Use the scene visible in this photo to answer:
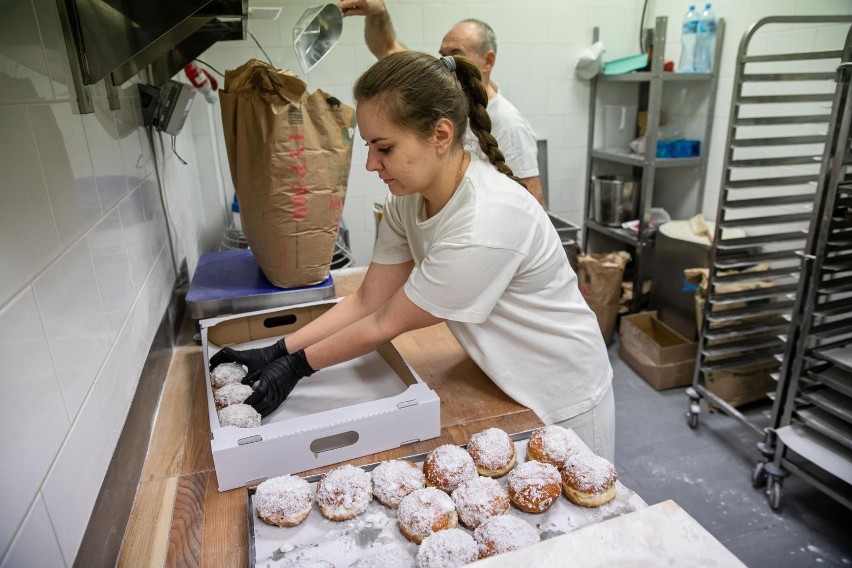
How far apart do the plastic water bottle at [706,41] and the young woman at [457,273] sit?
215 centimetres

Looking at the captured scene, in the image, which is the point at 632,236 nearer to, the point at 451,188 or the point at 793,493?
the point at 793,493

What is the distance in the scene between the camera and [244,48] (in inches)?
102

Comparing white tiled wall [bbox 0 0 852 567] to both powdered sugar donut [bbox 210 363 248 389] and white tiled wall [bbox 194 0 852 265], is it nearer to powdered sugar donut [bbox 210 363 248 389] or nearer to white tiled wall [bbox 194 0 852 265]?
powdered sugar donut [bbox 210 363 248 389]

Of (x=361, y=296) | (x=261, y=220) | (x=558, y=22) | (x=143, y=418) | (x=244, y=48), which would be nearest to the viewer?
(x=143, y=418)

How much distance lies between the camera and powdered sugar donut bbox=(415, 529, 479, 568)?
68 centimetres

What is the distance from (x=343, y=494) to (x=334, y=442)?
15cm

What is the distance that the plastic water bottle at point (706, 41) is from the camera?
2666 millimetres

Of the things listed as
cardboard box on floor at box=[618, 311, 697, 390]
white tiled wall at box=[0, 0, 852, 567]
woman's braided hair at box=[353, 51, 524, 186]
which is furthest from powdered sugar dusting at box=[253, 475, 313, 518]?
cardboard box on floor at box=[618, 311, 697, 390]

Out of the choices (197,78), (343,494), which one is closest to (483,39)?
(197,78)

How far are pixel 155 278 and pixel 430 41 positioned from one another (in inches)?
80.1

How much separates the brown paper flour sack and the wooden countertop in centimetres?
32

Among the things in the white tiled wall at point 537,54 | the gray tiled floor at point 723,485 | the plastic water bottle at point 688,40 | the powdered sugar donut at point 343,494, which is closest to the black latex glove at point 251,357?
the powdered sugar donut at point 343,494

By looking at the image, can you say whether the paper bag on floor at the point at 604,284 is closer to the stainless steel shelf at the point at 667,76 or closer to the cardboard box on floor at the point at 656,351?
the cardboard box on floor at the point at 656,351

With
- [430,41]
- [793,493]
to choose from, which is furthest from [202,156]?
[793,493]
